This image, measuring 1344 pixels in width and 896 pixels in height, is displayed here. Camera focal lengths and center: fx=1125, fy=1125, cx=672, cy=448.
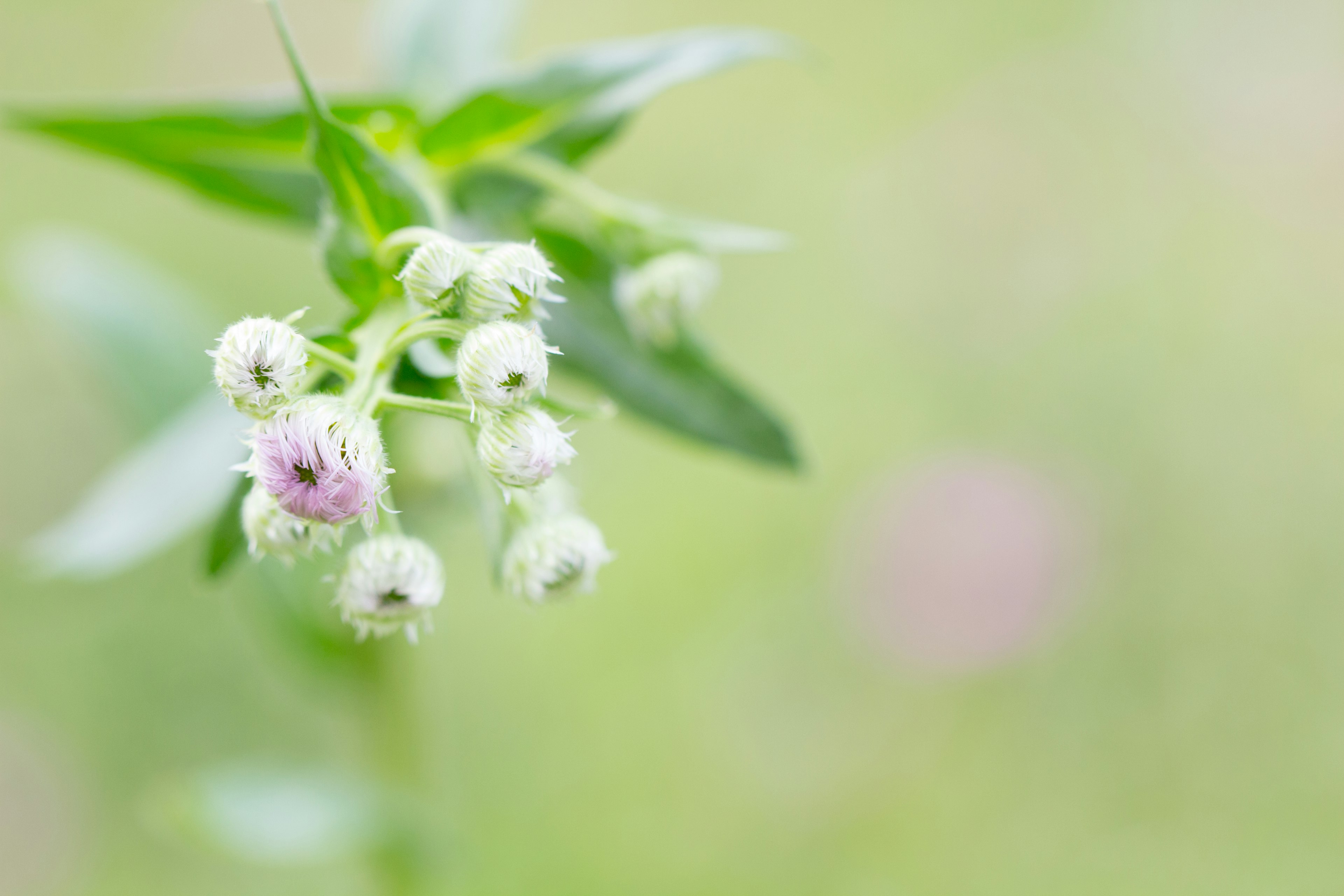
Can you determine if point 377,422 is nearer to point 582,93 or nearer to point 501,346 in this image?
point 501,346

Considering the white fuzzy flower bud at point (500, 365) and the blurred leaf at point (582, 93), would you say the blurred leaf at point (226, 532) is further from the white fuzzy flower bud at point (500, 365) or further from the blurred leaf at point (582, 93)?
the blurred leaf at point (582, 93)

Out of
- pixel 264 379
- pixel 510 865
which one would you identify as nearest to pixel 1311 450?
pixel 510 865

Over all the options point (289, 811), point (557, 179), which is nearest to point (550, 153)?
point (557, 179)

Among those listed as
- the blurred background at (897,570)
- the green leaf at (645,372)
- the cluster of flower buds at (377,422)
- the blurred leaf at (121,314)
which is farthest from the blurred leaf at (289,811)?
the cluster of flower buds at (377,422)

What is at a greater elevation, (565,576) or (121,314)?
(121,314)

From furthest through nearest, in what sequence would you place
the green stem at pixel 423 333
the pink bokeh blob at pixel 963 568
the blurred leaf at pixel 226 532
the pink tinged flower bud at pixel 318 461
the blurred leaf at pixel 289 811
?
the pink bokeh blob at pixel 963 568
the blurred leaf at pixel 289 811
the blurred leaf at pixel 226 532
the green stem at pixel 423 333
the pink tinged flower bud at pixel 318 461

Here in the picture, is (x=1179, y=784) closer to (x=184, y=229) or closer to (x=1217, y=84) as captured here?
(x=1217, y=84)
